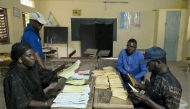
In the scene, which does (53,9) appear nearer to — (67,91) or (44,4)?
(44,4)

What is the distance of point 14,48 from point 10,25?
12.1 ft

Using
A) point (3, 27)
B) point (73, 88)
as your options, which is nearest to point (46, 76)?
point (73, 88)

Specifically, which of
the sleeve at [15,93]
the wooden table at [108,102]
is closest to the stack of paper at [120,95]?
the wooden table at [108,102]

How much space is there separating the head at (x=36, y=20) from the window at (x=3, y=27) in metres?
2.81

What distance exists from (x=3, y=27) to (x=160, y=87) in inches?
181

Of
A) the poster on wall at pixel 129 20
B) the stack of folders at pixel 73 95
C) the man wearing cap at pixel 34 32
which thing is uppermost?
the poster on wall at pixel 129 20

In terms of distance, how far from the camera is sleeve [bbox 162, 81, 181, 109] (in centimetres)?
109

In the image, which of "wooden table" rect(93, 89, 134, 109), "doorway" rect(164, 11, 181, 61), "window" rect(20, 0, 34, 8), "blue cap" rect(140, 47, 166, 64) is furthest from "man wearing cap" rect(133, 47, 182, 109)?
"doorway" rect(164, 11, 181, 61)

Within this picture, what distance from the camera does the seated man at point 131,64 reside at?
7.42 feet

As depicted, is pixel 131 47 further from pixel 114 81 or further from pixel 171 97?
pixel 171 97

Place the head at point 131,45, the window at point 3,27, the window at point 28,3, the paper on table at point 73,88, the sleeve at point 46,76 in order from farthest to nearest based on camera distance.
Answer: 1. the window at point 28,3
2. the window at point 3,27
3. the head at point 131,45
4. the sleeve at point 46,76
5. the paper on table at point 73,88

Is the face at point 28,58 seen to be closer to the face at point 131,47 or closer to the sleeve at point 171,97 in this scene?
the sleeve at point 171,97

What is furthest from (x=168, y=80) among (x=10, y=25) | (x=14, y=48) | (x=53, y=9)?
(x=53, y=9)

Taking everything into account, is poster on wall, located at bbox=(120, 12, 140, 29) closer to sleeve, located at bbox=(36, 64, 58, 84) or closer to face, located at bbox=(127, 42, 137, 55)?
face, located at bbox=(127, 42, 137, 55)
